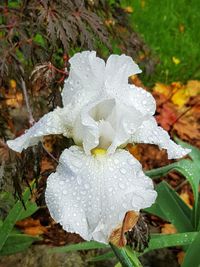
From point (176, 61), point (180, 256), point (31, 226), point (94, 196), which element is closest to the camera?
point (94, 196)

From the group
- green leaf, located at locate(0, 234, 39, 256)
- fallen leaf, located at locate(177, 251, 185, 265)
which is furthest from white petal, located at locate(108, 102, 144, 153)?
fallen leaf, located at locate(177, 251, 185, 265)

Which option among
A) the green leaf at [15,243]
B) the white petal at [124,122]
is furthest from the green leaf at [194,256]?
the green leaf at [15,243]

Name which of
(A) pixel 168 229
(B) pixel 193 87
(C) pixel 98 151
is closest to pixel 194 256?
(C) pixel 98 151

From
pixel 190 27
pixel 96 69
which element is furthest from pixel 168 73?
pixel 96 69

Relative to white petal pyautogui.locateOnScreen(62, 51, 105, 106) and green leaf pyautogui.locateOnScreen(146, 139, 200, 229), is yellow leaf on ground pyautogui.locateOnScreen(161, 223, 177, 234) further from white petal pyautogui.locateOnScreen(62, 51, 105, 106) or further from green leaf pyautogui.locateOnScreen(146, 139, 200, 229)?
white petal pyautogui.locateOnScreen(62, 51, 105, 106)

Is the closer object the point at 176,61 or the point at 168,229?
the point at 168,229

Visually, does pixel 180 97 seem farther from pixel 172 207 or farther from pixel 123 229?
pixel 123 229

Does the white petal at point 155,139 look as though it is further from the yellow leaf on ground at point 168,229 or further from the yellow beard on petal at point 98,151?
the yellow leaf on ground at point 168,229
